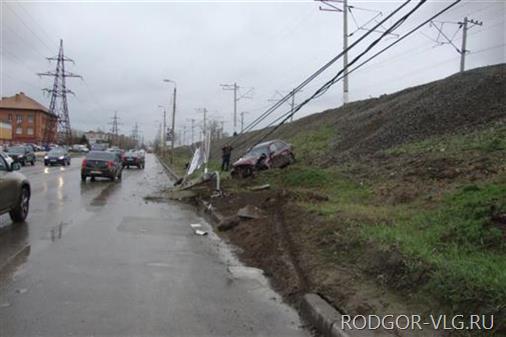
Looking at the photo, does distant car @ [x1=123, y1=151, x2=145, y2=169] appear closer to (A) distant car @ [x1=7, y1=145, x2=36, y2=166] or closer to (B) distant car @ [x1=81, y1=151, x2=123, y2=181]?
(A) distant car @ [x1=7, y1=145, x2=36, y2=166]

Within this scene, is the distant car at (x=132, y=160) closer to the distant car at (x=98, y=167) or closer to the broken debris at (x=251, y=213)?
the distant car at (x=98, y=167)

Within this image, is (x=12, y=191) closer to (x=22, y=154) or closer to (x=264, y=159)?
(x=264, y=159)

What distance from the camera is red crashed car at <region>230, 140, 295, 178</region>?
24.8 metres

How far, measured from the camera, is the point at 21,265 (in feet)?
25.4

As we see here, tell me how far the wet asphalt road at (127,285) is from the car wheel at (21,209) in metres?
0.21

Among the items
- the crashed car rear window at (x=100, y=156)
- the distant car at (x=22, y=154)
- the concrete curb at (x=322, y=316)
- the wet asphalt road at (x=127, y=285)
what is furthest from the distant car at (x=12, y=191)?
the distant car at (x=22, y=154)

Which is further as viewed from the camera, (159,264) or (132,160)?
(132,160)

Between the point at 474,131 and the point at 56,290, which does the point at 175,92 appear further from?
the point at 56,290

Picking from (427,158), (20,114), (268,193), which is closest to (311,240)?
(268,193)

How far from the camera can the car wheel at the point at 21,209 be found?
11750 mm

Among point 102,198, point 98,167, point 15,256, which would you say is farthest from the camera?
point 98,167

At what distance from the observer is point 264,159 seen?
82.5 ft

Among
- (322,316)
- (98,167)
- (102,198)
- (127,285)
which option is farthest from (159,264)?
(98,167)

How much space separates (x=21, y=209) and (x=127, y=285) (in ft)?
20.6
